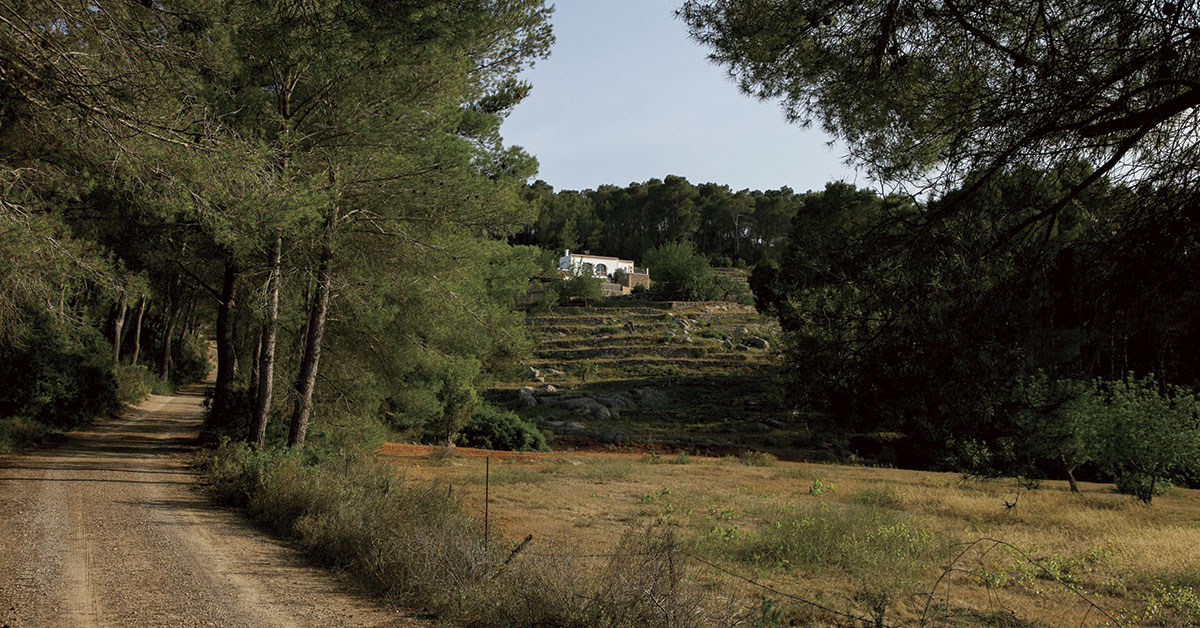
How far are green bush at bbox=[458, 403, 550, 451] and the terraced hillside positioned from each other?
2.54 metres

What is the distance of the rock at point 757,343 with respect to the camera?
51438 mm

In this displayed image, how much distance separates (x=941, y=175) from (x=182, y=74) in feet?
24.9

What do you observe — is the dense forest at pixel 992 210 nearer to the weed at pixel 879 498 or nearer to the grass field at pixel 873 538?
the grass field at pixel 873 538

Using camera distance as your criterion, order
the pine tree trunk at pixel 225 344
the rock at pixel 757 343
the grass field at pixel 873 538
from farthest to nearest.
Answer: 1. the rock at pixel 757 343
2. the pine tree trunk at pixel 225 344
3. the grass field at pixel 873 538

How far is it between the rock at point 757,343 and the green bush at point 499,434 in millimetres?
28345

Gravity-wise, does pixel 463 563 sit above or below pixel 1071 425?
below

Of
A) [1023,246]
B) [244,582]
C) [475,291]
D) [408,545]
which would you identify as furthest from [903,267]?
[475,291]

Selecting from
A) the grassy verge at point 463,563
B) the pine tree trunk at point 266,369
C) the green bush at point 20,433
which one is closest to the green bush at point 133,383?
the green bush at point 20,433

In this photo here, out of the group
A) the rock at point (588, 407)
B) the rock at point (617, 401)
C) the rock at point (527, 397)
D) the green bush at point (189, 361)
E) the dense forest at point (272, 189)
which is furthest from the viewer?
the green bush at point (189, 361)

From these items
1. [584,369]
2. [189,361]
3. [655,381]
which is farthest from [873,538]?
[189,361]

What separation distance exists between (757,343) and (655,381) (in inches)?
515

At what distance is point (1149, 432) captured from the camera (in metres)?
15.2

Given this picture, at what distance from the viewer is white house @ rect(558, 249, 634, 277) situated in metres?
77.2

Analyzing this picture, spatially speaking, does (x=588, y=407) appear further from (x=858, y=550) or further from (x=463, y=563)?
(x=463, y=563)
